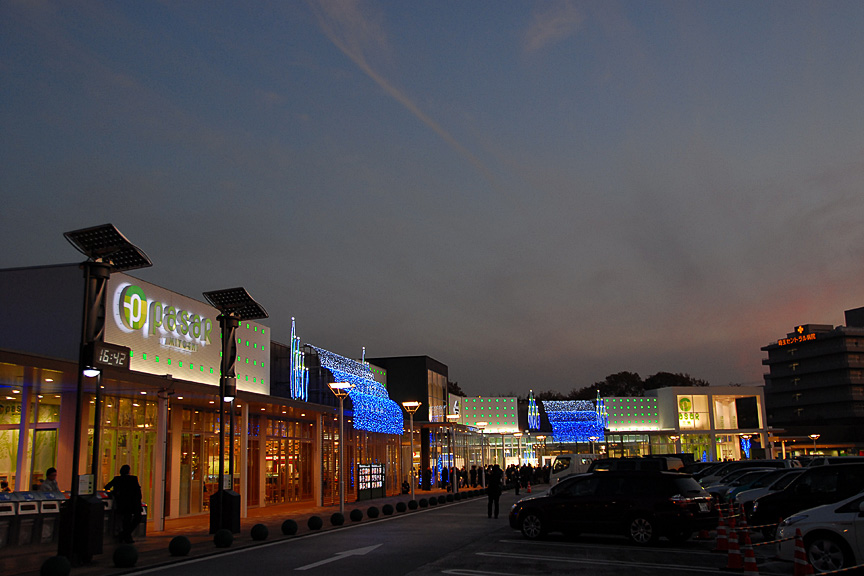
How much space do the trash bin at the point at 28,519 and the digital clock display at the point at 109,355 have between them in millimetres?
2579

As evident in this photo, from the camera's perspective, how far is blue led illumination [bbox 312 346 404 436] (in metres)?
35.1

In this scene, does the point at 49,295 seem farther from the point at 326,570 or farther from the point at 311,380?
the point at 311,380

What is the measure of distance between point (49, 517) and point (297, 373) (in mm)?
19546

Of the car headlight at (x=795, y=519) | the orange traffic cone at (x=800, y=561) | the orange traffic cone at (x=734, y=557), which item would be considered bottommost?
the orange traffic cone at (x=734, y=557)

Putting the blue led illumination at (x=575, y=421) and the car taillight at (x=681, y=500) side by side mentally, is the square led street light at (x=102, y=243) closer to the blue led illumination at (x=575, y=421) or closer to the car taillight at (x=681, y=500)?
the car taillight at (x=681, y=500)

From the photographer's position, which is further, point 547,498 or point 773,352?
point 773,352

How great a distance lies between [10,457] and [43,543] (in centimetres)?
693

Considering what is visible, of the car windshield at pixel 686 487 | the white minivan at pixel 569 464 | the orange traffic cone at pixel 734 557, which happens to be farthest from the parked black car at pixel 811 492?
the white minivan at pixel 569 464

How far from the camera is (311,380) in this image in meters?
37.5

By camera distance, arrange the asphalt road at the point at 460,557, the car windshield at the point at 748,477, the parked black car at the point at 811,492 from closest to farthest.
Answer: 1. the asphalt road at the point at 460,557
2. the parked black car at the point at 811,492
3. the car windshield at the point at 748,477

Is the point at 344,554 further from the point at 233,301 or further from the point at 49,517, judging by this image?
the point at 233,301

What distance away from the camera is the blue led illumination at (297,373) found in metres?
33.1

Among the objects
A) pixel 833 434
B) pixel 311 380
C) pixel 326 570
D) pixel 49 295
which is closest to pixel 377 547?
pixel 326 570

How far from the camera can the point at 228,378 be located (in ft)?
67.3
